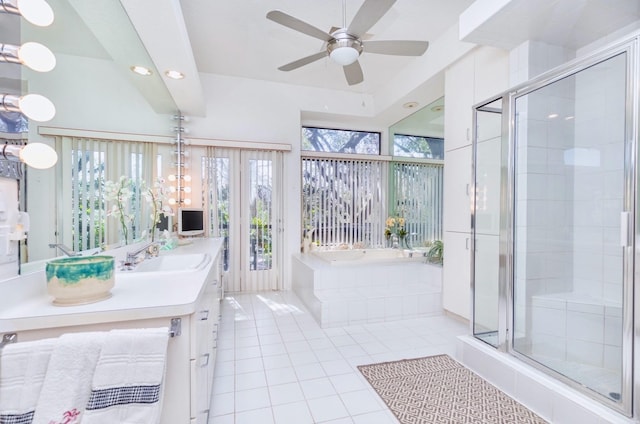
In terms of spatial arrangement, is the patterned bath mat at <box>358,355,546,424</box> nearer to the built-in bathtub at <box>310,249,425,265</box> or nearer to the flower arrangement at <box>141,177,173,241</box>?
the built-in bathtub at <box>310,249,425,265</box>

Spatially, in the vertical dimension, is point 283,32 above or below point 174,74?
above

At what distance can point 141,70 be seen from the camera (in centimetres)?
246

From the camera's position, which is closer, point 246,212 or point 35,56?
point 35,56

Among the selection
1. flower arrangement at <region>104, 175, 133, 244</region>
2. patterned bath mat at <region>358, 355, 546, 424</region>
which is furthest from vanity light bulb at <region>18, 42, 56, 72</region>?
patterned bath mat at <region>358, 355, 546, 424</region>

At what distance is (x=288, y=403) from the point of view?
1.81 m

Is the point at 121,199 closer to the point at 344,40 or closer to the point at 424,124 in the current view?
the point at 344,40

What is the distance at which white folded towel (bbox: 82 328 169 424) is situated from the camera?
0.84m

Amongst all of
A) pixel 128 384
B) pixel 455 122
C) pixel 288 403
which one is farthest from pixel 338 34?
pixel 288 403

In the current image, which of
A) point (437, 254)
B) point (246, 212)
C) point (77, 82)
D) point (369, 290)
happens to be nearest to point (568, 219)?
point (437, 254)

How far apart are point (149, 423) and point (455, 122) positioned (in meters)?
3.38

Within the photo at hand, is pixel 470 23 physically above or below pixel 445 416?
above

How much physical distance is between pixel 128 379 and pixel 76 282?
1.38ft

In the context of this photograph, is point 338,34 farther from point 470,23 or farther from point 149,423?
point 149,423

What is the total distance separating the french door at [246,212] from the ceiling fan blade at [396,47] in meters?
2.26
